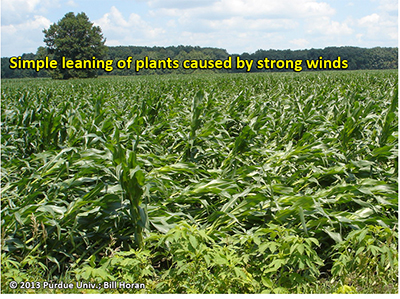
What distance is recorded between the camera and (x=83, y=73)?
2170 inches

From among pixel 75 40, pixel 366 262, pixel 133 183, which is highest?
pixel 75 40

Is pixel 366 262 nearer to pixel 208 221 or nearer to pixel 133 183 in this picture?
pixel 208 221

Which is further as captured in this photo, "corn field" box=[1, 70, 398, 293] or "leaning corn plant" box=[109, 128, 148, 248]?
"leaning corn plant" box=[109, 128, 148, 248]

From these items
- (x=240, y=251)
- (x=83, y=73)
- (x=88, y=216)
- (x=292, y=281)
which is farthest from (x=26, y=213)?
(x=83, y=73)

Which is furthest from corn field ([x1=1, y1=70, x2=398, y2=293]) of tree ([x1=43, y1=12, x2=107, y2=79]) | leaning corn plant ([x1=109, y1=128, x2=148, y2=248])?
tree ([x1=43, y1=12, x2=107, y2=79])

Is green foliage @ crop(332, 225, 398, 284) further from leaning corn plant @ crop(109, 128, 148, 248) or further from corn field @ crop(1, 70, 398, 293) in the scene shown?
leaning corn plant @ crop(109, 128, 148, 248)

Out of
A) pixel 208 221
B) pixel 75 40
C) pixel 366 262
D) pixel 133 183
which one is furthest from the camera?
pixel 75 40

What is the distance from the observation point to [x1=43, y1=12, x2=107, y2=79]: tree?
194ft

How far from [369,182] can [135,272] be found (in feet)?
7.97

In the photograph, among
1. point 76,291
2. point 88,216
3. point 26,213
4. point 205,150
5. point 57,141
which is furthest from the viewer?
point 57,141

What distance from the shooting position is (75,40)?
59656 mm

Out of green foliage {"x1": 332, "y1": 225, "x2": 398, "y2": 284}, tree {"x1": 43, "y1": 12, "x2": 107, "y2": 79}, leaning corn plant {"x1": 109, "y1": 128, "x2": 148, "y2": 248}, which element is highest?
A: tree {"x1": 43, "y1": 12, "x2": 107, "y2": 79}

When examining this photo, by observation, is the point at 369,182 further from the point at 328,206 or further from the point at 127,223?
the point at 127,223

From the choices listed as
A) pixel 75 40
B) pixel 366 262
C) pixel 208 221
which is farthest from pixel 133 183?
pixel 75 40
